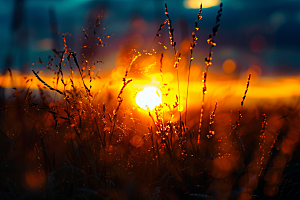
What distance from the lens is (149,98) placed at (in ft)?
5.41

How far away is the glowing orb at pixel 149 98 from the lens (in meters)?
1.60

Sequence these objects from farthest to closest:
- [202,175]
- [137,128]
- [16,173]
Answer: [137,128], [202,175], [16,173]

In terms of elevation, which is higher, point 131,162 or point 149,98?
point 149,98

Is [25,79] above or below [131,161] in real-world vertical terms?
above

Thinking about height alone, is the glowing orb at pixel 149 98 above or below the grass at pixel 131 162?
above

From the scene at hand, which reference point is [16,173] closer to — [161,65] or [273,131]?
[161,65]

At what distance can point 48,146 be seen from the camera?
176 centimetres

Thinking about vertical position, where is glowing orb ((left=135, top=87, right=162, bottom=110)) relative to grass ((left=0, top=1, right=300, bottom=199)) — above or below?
above

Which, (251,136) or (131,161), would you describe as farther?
(251,136)

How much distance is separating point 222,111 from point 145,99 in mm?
1350

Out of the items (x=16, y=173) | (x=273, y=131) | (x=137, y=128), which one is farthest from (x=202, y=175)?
(x=16, y=173)

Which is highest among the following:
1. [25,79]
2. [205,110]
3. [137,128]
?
[25,79]

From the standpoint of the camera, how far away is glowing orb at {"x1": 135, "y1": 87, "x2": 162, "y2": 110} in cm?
160

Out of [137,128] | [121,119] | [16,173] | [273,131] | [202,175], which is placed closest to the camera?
[16,173]
